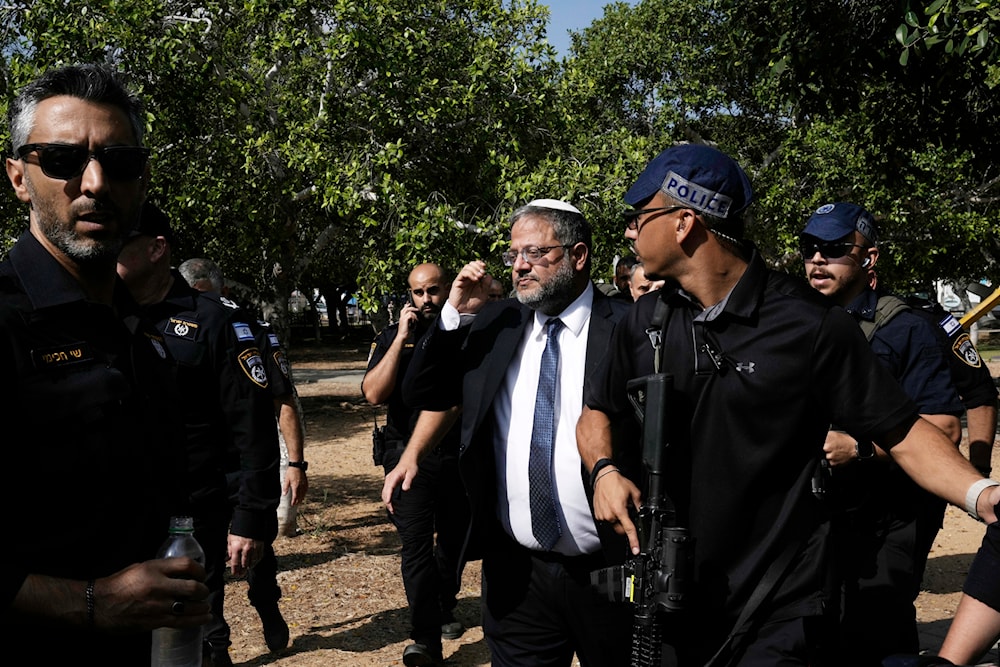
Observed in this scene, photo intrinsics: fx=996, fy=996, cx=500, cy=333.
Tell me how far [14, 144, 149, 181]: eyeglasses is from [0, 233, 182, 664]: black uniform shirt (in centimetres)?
16

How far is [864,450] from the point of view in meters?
4.01

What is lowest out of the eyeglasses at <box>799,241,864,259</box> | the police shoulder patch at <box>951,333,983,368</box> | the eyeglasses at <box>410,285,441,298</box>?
the police shoulder patch at <box>951,333,983,368</box>

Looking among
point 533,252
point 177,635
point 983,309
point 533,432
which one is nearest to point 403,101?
point 983,309

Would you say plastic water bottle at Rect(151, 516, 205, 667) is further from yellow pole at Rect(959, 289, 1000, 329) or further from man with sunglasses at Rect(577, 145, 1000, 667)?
yellow pole at Rect(959, 289, 1000, 329)

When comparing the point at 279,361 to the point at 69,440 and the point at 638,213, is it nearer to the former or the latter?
the point at 638,213

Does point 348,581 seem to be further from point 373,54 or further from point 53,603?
point 53,603

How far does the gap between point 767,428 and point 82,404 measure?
187cm

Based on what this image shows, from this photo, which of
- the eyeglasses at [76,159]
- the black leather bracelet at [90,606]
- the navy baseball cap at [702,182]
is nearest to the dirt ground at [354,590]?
the navy baseball cap at [702,182]

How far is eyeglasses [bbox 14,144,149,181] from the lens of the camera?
2193mm

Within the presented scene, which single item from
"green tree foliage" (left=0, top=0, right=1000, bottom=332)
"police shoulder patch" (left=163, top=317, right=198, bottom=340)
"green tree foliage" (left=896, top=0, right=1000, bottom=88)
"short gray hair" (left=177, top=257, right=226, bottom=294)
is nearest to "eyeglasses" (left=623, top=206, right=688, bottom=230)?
"police shoulder patch" (left=163, top=317, right=198, bottom=340)

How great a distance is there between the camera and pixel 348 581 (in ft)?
26.7

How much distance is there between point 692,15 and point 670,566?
69.1 ft

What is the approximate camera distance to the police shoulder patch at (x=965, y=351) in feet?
16.7

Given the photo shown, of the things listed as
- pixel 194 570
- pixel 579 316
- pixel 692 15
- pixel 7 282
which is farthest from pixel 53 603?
pixel 692 15
